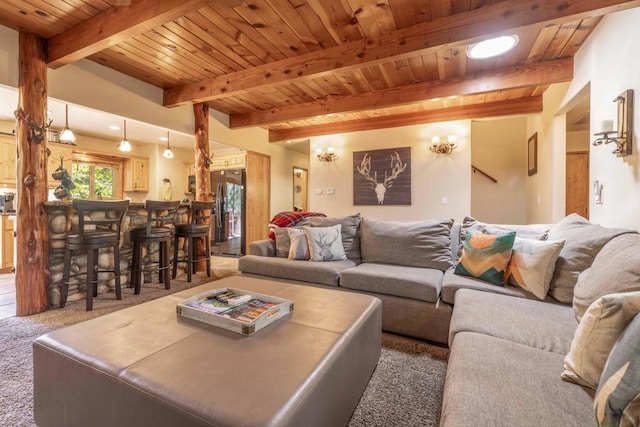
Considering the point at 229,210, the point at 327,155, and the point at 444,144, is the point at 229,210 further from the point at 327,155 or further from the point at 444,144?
the point at 444,144


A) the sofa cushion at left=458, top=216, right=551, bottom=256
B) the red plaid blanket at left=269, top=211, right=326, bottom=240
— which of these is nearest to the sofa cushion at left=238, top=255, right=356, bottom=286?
the red plaid blanket at left=269, top=211, right=326, bottom=240

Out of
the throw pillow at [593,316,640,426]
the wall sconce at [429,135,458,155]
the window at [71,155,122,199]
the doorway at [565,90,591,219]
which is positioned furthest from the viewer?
the window at [71,155,122,199]

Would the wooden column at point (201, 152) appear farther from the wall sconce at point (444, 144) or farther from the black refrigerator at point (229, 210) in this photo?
the wall sconce at point (444, 144)

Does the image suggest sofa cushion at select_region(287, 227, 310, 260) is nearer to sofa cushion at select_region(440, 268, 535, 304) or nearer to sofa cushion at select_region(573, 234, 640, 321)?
sofa cushion at select_region(440, 268, 535, 304)

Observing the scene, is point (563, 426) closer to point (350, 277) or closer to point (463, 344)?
point (463, 344)

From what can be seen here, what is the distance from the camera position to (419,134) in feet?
15.5

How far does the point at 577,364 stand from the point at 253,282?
168cm

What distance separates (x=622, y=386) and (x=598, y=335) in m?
0.24

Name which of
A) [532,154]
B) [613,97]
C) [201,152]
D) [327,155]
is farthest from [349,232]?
[532,154]

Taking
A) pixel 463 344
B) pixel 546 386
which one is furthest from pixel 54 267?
pixel 546 386

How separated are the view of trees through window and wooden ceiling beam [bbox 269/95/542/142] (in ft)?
11.6

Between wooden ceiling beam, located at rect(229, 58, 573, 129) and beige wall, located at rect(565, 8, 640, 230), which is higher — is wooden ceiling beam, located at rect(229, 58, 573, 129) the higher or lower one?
the higher one

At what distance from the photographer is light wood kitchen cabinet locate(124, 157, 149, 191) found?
237 inches

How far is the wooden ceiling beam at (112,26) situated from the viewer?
1.91 meters
